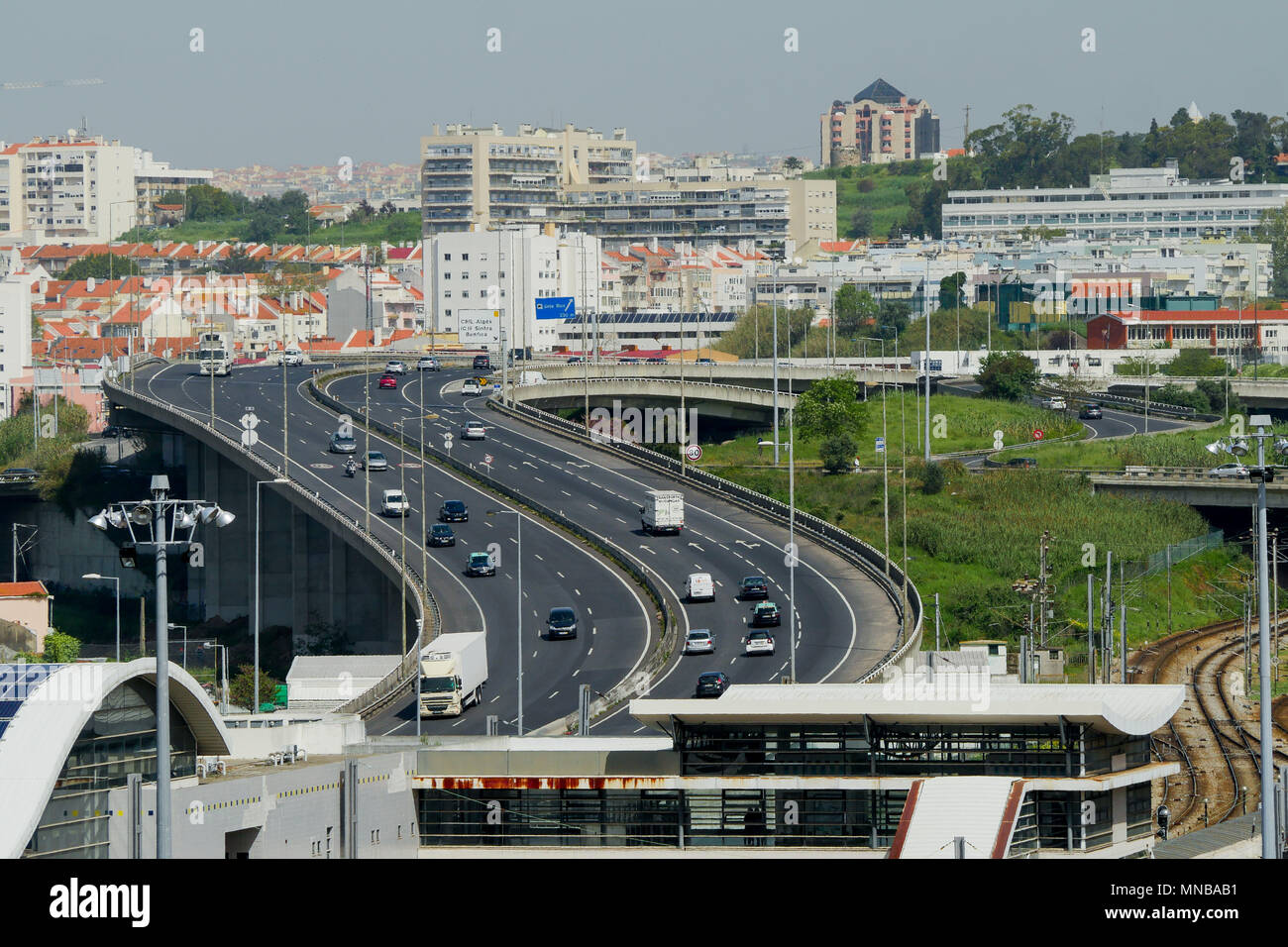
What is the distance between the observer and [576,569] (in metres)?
81.2

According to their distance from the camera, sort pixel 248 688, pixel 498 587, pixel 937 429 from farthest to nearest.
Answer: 1. pixel 937 429
2. pixel 248 688
3. pixel 498 587

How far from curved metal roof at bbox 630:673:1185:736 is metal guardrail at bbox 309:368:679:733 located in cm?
2268

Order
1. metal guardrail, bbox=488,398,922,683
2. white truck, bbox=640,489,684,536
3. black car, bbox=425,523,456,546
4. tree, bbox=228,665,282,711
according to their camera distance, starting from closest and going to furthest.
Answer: metal guardrail, bbox=488,398,922,683, tree, bbox=228,665,282,711, black car, bbox=425,523,456,546, white truck, bbox=640,489,684,536

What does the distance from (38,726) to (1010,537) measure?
70868 mm

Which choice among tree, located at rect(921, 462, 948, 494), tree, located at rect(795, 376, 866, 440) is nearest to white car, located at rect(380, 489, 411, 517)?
tree, located at rect(921, 462, 948, 494)

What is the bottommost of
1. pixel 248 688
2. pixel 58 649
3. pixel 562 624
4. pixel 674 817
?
pixel 248 688

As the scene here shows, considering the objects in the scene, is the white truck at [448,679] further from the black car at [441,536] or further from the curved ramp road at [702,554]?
the black car at [441,536]

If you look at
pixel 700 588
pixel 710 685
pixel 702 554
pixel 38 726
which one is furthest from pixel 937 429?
pixel 38 726

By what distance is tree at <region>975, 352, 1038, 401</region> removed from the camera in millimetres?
137625

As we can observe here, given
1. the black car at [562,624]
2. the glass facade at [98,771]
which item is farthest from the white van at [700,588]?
the glass facade at [98,771]

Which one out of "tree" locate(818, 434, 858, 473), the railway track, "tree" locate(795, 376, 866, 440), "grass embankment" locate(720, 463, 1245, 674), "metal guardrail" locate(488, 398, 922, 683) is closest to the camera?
the railway track

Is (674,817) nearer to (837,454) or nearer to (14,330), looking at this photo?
(837,454)

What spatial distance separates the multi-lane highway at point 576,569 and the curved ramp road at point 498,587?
98 mm

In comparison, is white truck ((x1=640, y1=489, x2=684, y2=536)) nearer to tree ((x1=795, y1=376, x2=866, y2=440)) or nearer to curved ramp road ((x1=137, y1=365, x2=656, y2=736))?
curved ramp road ((x1=137, y1=365, x2=656, y2=736))
